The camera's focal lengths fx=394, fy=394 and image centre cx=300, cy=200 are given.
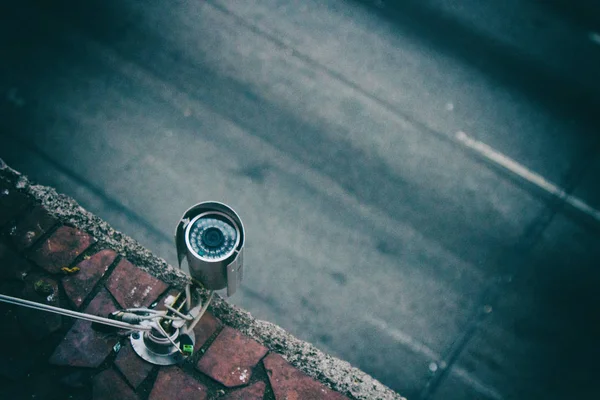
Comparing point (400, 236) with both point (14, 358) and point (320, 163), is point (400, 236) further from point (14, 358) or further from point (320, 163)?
point (14, 358)

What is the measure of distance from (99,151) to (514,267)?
4.40m

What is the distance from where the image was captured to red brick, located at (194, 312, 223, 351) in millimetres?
3092

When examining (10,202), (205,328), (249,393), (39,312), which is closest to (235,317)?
(205,328)

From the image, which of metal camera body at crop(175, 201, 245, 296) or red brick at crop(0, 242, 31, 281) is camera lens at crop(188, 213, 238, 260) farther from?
red brick at crop(0, 242, 31, 281)

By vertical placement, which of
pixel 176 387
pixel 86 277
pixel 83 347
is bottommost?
pixel 83 347

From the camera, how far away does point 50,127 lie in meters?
3.96

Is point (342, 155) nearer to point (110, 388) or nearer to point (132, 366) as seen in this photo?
point (132, 366)

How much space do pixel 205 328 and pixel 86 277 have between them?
104 cm

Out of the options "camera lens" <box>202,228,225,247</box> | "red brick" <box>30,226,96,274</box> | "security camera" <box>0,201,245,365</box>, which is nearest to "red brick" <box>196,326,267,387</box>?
"security camera" <box>0,201,245,365</box>

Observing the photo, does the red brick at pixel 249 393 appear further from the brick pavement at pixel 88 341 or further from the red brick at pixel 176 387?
the red brick at pixel 176 387

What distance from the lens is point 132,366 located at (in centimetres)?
290

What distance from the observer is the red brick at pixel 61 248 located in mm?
3156

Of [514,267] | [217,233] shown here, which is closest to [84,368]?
[217,233]

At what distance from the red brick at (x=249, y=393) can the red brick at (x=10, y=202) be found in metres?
2.32
